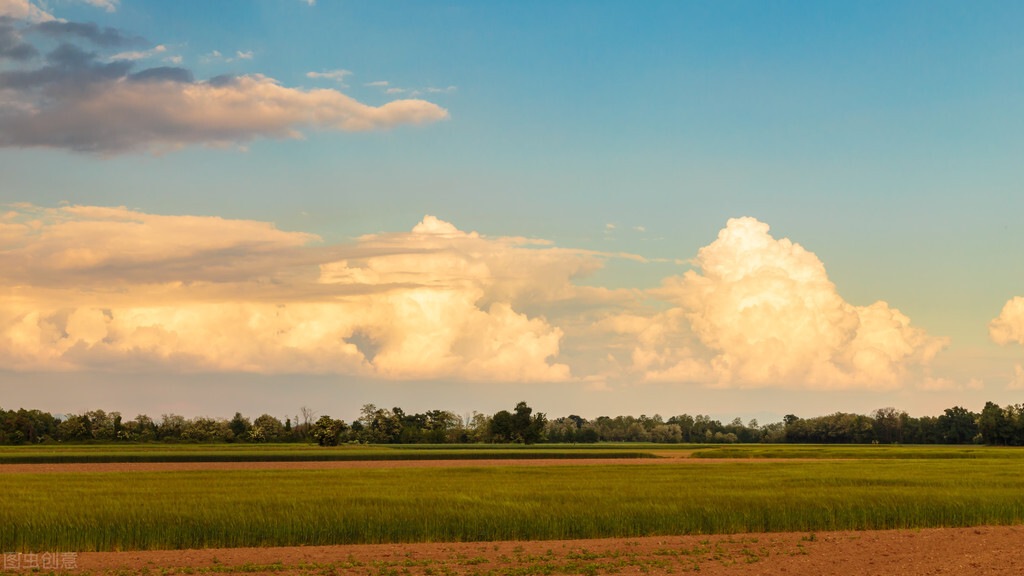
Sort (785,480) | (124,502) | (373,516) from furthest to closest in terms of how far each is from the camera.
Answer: (785,480), (124,502), (373,516)

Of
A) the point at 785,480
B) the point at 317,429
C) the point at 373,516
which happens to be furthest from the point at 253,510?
the point at 317,429

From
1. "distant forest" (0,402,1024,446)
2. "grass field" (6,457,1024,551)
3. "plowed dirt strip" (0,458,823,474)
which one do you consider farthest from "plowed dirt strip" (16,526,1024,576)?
"distant forest" (0,402,1024,446)

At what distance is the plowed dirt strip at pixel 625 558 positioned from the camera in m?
22.1

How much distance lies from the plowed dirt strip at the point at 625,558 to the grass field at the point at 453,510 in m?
1.36

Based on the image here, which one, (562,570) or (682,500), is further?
(682,500)

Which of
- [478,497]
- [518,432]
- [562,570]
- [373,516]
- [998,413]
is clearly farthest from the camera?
[518,432]

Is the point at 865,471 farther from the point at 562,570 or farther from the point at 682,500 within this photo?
the point at 562,570

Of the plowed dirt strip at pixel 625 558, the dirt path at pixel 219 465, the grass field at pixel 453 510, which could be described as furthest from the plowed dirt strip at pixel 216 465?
the plowed dirt strip at pixel 625 558

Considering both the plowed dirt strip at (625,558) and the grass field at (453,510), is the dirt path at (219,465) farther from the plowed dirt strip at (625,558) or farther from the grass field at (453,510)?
the plowed dirt strip at (625,558)

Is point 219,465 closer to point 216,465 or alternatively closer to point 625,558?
point 216,465

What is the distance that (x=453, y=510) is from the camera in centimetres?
2973

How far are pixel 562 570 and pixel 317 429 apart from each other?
120718 millimetres

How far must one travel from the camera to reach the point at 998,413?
154125 mm

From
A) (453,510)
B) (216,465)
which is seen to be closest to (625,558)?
(453,510)
